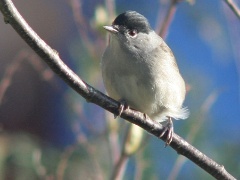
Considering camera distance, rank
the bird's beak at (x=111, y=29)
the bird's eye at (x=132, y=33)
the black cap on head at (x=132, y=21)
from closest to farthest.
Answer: the bird's beak at (x=111, y=29)
the black cap on head at (x=132, y=21)
the bird's eye at (x=132, y=33)

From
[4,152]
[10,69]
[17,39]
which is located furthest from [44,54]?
[17,39]

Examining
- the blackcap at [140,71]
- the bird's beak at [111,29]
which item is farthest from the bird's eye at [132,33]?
the bird's beak at [111,29]

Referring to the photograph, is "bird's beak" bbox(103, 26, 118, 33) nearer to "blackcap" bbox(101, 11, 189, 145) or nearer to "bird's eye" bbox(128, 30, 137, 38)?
"blackcap" bbox(101, 11, 189, 145)

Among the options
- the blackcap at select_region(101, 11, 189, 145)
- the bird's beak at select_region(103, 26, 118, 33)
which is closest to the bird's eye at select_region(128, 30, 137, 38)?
the blackcap at select_region(101, 11, 189, 145)

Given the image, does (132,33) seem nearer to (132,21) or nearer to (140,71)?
(132,21)

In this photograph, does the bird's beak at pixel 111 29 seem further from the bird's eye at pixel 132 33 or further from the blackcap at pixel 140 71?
the bird's eye at pixel 132 33

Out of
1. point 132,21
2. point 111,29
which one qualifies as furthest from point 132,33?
point 111,29
